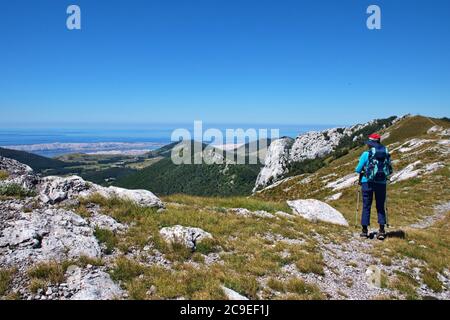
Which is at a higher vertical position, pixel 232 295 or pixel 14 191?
pixel 14 191

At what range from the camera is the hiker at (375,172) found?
14.1m

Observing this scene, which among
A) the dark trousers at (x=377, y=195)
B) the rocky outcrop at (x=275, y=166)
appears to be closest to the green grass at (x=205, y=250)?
the dark trousers at (x=377, y=195)

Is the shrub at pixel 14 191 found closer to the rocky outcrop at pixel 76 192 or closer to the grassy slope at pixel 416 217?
the rocky outcrop at pixel 76 192

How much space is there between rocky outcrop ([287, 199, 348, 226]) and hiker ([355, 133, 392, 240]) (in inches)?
132

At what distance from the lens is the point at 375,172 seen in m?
14.1

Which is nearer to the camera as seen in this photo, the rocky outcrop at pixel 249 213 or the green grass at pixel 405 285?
the green grass at pixel 405 285

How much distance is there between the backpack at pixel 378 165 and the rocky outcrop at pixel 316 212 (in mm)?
4625

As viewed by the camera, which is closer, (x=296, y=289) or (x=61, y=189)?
(x=296, y=289)

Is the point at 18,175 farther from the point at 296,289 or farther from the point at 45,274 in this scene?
the point at 296,289

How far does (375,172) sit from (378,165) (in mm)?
355

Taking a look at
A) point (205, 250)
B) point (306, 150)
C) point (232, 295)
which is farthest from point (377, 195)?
point (306, 150)

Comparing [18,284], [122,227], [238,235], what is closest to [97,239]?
[122,227]

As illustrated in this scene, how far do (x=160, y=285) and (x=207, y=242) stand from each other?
3359mm

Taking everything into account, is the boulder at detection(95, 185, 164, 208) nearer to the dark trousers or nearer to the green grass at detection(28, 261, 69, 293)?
the green grass at detection(28, 261, 69, 293)
